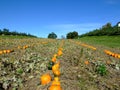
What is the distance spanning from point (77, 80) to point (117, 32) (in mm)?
38592

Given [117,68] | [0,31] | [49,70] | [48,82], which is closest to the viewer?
[48,82]

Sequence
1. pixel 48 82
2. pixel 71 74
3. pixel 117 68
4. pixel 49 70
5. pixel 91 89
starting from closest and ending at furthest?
pixel 91 89
pixel 48 82
pixel 71 74
pixel 49 70
pixel 117 68

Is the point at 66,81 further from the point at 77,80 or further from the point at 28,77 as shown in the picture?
the point at 28,77

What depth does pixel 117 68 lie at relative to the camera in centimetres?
934

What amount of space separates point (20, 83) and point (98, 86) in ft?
5.99

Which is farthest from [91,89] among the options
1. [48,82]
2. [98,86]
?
[48,82]

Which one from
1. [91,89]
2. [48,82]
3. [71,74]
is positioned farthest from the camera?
[71,74]

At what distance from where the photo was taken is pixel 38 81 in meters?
6.35

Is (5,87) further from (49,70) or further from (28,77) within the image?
(49,70)

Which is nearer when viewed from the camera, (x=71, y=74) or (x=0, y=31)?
(x=71, y=74)

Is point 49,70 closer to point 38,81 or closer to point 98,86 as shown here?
point 38,81

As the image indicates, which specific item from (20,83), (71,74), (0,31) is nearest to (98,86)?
(71,74)

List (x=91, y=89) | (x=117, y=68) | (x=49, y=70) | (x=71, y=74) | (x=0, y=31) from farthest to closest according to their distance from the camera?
(x=0, y=31), (x=117, y=68), (x=49, y=70), (x=71, y=74), (x=91, y=89)

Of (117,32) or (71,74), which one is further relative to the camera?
(117,32)
